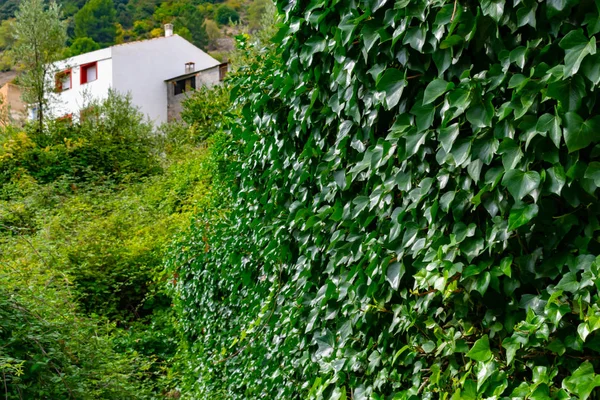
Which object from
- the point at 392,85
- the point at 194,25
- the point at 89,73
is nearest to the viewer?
the point at 392,85

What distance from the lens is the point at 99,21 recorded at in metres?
59.3

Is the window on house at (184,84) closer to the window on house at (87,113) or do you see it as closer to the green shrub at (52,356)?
the window on house at (87,113)

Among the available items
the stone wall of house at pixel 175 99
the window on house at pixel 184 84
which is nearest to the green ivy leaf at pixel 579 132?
the stone wall of house at pixel 175 99

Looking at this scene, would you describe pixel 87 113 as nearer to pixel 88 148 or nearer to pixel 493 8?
pixel 88 148

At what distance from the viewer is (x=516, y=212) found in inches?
79.8

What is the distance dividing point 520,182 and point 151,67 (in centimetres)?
3415

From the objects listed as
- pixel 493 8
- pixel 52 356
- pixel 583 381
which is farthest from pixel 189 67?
pixel 583 381

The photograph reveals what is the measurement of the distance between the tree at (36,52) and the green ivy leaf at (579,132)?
22.2 m

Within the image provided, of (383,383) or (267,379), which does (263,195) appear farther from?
(383,383)

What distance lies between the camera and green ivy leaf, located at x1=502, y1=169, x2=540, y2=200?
1.96 m

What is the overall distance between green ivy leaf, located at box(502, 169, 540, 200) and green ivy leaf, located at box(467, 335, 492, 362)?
503mm

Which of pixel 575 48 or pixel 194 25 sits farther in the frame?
pixel 194 25

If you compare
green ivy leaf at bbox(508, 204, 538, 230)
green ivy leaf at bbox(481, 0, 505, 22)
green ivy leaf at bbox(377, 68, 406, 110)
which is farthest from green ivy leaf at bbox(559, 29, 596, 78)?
green ivy leaf at bbox(377, 68, 406, 110)

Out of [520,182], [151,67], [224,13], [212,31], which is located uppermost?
[224,13]
